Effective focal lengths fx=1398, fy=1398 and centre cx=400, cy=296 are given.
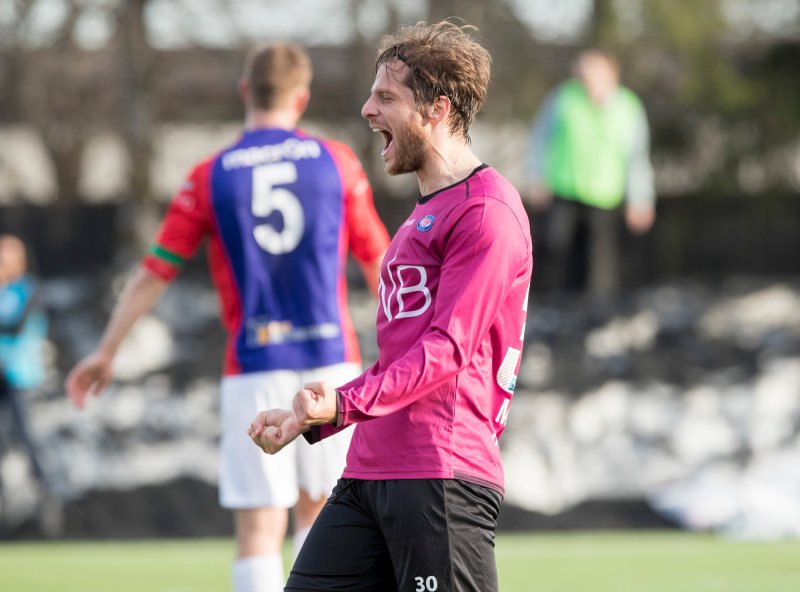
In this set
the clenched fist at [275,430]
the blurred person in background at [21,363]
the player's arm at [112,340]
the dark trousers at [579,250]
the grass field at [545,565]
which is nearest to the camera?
the clenched fist at [275,430]

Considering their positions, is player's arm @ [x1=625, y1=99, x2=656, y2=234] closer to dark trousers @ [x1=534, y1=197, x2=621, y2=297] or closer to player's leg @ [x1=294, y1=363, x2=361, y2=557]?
dark trousers @ [x1=534, y1=197, x2=621, y2=297]

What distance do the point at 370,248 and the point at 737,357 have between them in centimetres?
671

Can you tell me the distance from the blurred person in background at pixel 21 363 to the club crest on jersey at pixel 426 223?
24.8 feet

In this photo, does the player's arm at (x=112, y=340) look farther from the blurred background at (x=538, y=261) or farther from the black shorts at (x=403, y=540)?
the blurred background at (x=538, y=261)

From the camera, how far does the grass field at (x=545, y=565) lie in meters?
8.09

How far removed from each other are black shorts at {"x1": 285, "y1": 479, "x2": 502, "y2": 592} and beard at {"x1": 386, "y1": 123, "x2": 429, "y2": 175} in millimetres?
849

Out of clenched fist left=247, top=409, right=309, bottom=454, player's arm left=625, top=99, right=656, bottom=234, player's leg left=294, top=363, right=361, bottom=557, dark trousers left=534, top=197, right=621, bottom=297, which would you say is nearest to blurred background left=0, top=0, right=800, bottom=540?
dark trousers left=534, top=197, right=621, bottom=297

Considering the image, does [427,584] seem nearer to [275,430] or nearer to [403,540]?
[403,540]

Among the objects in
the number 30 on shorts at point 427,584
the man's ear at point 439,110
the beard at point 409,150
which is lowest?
the number 30 on shorts at point 427,584

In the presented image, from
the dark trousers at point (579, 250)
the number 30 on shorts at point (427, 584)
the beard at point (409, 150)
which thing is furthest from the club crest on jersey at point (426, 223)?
the dark trousers at point (579, 250)

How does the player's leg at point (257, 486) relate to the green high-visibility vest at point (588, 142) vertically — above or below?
below

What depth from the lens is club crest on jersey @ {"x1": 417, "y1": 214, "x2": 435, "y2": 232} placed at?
3666 millimetres

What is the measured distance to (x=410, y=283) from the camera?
3.69m

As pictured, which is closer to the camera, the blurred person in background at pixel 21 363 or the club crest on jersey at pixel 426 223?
the club crest on jersey at pixel 426 223
